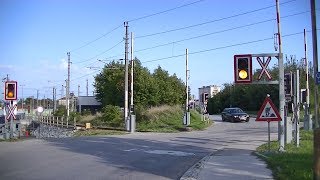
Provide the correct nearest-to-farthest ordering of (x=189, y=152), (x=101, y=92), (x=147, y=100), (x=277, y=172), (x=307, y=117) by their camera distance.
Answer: (x=277, y=172) < (x=189, y=152) < (x=307, y=117) < (x=147, y=100) < (x=101, y=92)

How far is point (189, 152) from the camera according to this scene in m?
19.9

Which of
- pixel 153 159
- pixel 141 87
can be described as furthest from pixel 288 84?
pixel 141 87

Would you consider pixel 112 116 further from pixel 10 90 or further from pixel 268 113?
pixel 268 113

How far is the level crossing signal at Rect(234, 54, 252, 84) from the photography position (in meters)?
17.6

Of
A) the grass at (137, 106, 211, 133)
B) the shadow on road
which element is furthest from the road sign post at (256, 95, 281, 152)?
the grass at (137, 106, 211, 133)

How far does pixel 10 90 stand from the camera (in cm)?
2775

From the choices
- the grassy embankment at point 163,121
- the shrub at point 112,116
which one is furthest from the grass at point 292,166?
the shrub at point 112,116

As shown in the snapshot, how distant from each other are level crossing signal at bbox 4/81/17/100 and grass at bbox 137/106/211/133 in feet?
45.4

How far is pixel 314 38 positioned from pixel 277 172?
4.42 meters

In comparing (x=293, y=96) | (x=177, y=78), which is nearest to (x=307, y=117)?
(x=293, y=96)

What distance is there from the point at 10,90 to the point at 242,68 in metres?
15.5

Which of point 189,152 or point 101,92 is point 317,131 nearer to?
point 189,152

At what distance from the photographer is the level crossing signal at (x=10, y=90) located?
27609mm

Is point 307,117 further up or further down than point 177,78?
further down
